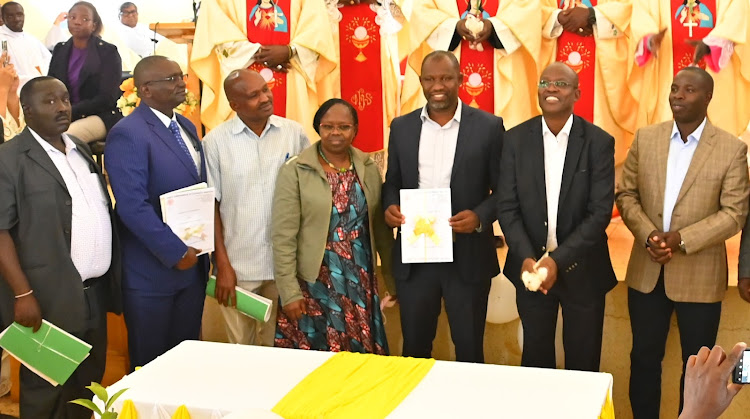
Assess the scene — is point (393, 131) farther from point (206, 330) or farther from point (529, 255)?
point (206, 330)

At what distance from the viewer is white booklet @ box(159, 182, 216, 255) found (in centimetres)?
425

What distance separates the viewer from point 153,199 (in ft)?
14.3

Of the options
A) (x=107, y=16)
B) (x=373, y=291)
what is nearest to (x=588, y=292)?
(x=373, y=291)

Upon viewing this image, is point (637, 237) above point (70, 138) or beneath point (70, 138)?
beneath

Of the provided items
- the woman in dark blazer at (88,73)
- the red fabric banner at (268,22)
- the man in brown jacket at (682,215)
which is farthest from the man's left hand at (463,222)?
the woman in dark blazer at (88,73)

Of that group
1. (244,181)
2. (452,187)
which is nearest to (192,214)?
(244,181)

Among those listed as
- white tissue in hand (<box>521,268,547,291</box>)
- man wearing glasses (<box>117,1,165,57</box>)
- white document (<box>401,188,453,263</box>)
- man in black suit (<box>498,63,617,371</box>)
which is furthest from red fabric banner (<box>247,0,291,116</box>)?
man wearing glasses (<box>117,1,165,57</box>)

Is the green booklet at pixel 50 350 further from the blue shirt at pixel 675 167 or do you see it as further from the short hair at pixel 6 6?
the short hair at pixel 6 6

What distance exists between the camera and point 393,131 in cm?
454

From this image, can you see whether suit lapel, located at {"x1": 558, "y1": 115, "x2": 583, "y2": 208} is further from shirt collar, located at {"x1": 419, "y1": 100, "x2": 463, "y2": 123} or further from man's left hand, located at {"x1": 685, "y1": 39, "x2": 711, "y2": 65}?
man's left hand, located at {"x1": 685, "y1": 39, "x2": 711, "y2": 65}

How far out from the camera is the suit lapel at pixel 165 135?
4.32 m

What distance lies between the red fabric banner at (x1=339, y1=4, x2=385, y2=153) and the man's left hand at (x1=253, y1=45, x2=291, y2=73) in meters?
0.71

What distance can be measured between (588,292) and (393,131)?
4.04ft

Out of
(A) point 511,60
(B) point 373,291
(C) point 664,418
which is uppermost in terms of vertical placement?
(A) point 511,60
